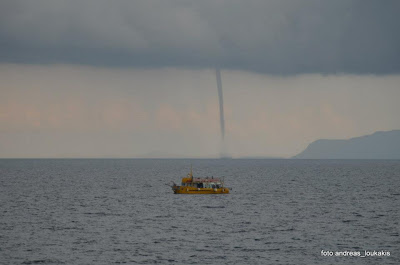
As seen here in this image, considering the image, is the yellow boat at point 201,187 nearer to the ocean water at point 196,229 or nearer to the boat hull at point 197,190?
the boat hull at point 197,190

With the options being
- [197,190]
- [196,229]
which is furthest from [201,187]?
[196,229]

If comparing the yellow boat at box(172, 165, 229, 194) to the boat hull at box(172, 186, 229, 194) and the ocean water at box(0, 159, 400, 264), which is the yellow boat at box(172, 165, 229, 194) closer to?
the boat hull at box(172, 186, 229, 194)

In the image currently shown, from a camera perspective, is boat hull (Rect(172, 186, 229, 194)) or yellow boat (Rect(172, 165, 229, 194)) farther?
yellow boat (Rect(172, 165, 229, 194))

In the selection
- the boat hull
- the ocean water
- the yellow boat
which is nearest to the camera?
the ocean water

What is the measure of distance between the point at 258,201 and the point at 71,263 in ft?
239

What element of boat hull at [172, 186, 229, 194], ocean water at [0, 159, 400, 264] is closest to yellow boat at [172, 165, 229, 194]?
boat hull at [172, 186, 229, 194]

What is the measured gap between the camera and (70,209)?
113 m

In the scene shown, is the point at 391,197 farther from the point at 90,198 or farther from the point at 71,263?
the point at 71,263

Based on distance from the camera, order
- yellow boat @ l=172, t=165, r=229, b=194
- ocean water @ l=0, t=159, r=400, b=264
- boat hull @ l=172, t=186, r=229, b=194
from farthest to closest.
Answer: yellow boat @ l=172, t=165, r=229, b=194 < boat hull @ l=172, t=186, r=229, b=194 < ocean water @ l=0, t=159, r=400, b=264

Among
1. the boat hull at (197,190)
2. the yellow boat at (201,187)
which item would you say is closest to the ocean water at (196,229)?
the boat hull at (197,190)

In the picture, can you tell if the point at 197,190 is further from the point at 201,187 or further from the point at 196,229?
the point at 196,229

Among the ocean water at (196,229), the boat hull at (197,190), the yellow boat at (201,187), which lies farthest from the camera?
the yellow boat at (201,187)

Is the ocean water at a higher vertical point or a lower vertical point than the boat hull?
lower

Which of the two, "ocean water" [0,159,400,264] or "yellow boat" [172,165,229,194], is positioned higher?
"yellow boat" [172,165,229,194]
